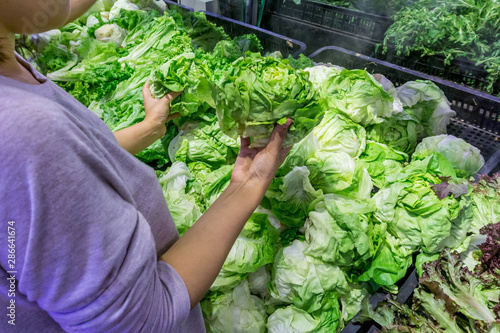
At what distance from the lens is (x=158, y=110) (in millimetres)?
2143

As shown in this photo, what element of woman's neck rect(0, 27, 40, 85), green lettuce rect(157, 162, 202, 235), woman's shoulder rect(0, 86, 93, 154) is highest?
woman's neck rect(0, 27, 40, 85)

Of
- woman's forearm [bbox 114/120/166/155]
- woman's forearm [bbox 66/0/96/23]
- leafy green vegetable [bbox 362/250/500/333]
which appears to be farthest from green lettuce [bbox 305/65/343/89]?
woman's forearm [bbox 66/0/96/23]

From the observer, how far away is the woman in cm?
64

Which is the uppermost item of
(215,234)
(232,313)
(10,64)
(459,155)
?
(10,64)

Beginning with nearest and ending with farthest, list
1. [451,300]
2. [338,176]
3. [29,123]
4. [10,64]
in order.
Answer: [29,123]
[10,64]
[451,300]
[338,176]

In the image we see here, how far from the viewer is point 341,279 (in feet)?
5.93

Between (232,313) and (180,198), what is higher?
(180,198)

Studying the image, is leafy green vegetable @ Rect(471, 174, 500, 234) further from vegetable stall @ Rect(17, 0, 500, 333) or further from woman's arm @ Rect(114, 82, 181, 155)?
woman's arm @ Rect(114, 82, 181, 155)

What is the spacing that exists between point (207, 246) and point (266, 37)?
289 centimetres

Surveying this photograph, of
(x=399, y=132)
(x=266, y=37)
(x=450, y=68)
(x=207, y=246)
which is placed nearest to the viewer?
(x=207, y=246)

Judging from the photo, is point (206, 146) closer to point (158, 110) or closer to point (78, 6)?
point (158, 110)

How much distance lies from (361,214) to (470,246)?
0.70 metres

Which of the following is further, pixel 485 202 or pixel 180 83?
pixel 180 83

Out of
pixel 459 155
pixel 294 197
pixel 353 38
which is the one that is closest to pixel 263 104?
pixel 294 197
